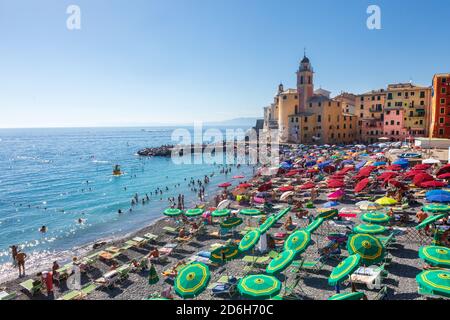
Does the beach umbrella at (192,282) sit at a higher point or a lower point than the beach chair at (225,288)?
higher

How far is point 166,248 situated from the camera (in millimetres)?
17812

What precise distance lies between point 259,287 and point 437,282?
15.9 feet

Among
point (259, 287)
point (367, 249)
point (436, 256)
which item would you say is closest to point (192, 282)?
point (259, 287)

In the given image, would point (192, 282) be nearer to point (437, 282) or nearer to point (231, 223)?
point (437, 282)

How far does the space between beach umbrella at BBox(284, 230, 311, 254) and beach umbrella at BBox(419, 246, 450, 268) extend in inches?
151

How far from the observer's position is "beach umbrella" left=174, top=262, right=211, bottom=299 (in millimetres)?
9656

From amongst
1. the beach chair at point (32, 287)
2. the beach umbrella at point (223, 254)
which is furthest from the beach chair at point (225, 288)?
the beach chair at point (32, 287)

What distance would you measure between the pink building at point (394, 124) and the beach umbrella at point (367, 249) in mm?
58752

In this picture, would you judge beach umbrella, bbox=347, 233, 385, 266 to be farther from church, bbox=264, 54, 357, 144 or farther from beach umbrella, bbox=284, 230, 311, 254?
church, bbox=264, 54, 357, 144

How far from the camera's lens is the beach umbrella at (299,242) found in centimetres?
1179

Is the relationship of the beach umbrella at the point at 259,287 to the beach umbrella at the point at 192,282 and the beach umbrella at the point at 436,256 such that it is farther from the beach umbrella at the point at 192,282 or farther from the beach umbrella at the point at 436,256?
the beach umbrella at the point at 436,256
